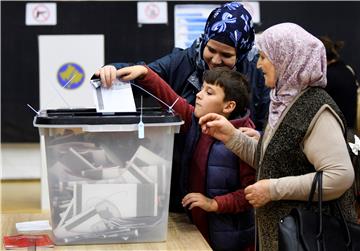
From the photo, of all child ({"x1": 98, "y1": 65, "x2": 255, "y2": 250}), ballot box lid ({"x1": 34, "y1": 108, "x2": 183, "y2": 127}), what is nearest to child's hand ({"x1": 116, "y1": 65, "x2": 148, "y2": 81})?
child ({"x1": 98, "y1": 65, "x2": 255, "y2": 250})

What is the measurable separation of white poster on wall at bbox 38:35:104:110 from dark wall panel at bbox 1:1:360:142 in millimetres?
276

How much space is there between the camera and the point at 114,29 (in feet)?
16.5

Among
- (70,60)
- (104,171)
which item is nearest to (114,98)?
(104,171)

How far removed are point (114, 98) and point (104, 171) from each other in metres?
0.23

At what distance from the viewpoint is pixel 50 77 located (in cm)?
475

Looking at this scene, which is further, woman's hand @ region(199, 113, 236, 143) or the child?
the child

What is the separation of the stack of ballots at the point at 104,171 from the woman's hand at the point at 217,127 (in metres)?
0.10

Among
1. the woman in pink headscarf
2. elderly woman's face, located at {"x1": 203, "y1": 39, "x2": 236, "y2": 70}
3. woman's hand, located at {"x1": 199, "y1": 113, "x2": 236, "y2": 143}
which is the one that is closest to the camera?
the woman in pink headscarf

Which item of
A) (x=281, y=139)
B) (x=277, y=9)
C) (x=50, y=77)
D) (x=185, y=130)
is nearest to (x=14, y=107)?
(x=50, y=77)

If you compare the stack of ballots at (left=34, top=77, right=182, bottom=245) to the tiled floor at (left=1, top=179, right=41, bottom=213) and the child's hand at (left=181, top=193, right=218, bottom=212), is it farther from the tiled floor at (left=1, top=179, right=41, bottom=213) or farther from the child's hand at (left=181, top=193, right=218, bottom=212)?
the tiled floor at (left=1, top=179, right=41, bottom=213)

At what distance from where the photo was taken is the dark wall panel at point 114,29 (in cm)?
500

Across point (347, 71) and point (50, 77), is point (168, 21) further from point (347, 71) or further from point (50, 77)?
point (347, 71)

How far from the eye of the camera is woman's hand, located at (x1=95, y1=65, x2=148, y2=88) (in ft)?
5.81

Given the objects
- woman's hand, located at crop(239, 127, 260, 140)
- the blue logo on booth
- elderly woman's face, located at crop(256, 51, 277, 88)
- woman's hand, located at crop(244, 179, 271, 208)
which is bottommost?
the blue logo on booth
